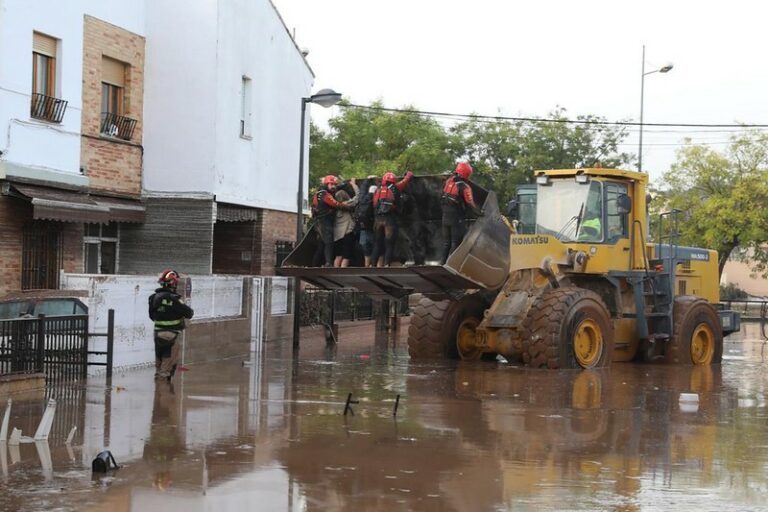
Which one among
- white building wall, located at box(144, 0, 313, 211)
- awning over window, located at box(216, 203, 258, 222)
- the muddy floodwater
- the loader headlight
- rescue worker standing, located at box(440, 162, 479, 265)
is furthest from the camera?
awning over window, located at box(216, 203, 258, 222)

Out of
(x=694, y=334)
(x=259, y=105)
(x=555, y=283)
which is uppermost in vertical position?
(x=259, y=105)

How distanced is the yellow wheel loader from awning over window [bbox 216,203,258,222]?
18.1 feet

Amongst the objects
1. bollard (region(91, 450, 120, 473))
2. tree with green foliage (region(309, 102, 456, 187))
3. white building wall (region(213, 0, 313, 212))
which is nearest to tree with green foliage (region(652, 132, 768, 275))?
tree with green foliage (region(309, 102, 456, 187))

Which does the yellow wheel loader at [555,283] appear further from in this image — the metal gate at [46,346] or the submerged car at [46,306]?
the metal gate at [46,346]

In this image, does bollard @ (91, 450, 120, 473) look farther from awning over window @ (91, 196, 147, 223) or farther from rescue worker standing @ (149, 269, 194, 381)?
awning over window @ (91, 196, 147, 223)

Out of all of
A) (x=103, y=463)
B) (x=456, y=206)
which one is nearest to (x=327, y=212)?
(x=456, y=206)

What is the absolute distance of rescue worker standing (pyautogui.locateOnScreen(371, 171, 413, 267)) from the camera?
17.6 meters

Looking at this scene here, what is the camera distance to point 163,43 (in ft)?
75.2

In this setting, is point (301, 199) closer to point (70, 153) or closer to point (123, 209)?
point (123, 209)

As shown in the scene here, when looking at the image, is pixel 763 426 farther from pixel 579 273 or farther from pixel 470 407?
pixel 579 273

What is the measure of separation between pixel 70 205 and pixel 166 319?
4.98 metres

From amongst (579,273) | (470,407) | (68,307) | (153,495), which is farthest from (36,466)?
(579,273)

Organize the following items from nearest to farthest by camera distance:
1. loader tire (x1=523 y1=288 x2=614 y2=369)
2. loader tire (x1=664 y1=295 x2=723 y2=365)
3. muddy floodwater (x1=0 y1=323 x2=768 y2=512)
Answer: muddy floodwater (x1=0 y1=323 x2=768 y2=512), loader tire (x1=523 y1=288 x2=614 y2=369), loader tire (x1=664 y1=295 x2=723 y2=365)

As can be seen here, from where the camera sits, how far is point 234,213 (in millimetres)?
24500
